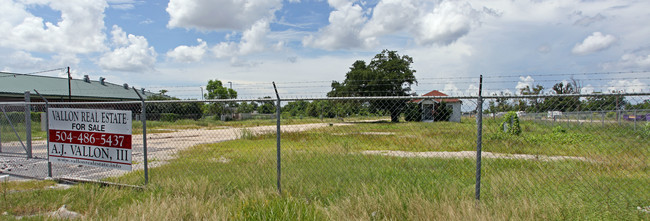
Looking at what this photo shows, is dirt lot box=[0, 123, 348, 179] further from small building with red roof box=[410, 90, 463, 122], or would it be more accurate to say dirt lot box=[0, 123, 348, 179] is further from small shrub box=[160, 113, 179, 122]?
small building with red roof box=[410, 90, 463, 122]

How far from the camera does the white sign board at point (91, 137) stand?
21.1ft

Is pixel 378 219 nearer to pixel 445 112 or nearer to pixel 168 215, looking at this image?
pixel 445 112

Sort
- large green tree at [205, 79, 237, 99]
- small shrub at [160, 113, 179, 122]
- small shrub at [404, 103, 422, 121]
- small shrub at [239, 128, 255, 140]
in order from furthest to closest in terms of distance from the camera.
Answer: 1. large green tree at [205, 79, 237, 99]
2. small shrub at [239, 128, 255, 140]
3. small shrub at [160, 113, 179, 122]
4. small shrub at [404, 103, 422, 121]

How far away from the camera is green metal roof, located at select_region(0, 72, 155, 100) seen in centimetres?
3929

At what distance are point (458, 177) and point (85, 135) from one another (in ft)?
23.3

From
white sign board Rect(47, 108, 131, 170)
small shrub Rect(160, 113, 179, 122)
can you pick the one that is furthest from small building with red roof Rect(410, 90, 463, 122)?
white sign board Rect(47, 108, 131, 170)

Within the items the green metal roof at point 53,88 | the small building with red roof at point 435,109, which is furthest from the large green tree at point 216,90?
the small building with red roof at point 435,109

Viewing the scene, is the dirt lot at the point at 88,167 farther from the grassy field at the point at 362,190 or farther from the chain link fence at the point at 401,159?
the grassy field at the point at 362,190

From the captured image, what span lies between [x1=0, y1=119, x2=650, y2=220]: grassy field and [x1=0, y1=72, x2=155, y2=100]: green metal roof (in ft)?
126

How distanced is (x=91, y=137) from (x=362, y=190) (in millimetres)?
5061

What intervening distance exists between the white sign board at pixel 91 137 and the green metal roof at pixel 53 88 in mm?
36262

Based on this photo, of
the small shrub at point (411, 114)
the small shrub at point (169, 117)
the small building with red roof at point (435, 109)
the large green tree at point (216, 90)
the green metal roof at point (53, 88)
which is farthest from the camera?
the large green tree at point (216, 90)

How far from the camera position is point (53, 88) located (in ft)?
145

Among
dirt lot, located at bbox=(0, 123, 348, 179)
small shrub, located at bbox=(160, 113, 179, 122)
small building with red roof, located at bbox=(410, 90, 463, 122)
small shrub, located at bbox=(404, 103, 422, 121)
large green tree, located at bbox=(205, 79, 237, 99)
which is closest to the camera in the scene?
small building with red roof, located at bbox=(410, 90, 463, 122)
